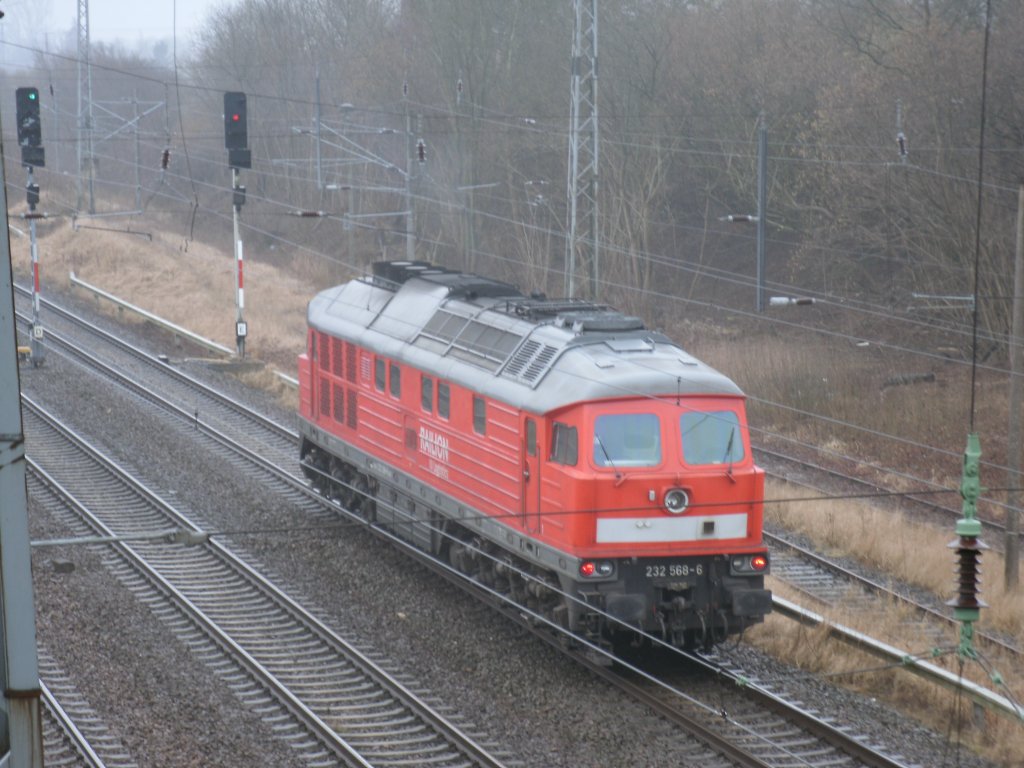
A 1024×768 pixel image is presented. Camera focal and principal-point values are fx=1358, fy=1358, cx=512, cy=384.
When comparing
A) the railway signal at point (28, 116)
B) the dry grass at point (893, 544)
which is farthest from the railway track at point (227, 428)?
the dry grass at point (893, 544)

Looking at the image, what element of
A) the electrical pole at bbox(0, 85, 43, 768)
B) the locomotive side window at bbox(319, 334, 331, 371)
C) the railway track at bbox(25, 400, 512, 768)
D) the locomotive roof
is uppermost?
the electrical pole at bbox(0, 85, 43, 768)

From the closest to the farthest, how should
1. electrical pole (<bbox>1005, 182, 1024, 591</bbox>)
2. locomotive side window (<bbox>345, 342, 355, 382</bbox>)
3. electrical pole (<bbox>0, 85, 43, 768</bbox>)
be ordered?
electrical pole (<bbox>0, 85, 43, 768</bbox>)
electrical pole (<bbox>1005, 182, 1024, 591</bbox>)
locomotive side window (<bbox>345, 342, 355, 382</bbox>)

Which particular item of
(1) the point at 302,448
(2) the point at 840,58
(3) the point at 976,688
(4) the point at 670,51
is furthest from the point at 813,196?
(3) the point at 976,688

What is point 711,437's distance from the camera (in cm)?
1294

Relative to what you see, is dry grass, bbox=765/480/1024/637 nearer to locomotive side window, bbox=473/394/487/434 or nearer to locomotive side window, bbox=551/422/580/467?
locomotive side window, bbox=473/394/487/434

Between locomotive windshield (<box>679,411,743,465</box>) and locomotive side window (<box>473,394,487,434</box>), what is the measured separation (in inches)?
96.0

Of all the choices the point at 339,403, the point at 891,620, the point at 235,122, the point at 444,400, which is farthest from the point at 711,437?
the point at 235,122

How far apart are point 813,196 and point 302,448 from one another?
21996 mm

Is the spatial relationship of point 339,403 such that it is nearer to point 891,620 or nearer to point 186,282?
point 891,620

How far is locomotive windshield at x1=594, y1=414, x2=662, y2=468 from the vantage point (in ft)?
41.3

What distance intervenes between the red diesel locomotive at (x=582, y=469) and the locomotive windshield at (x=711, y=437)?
0.01 m

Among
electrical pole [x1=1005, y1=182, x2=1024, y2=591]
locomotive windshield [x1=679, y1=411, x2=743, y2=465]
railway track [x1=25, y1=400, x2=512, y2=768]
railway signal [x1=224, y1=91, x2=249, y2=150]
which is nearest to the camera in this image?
railway track [x1=25, y1=400, x2=512, y2=768]

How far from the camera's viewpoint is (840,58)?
1578 inches

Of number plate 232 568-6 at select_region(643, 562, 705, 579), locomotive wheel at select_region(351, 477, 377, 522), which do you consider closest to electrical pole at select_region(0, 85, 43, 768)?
number plate 232 568-6 at select_region(643, 562, 705, 579)
